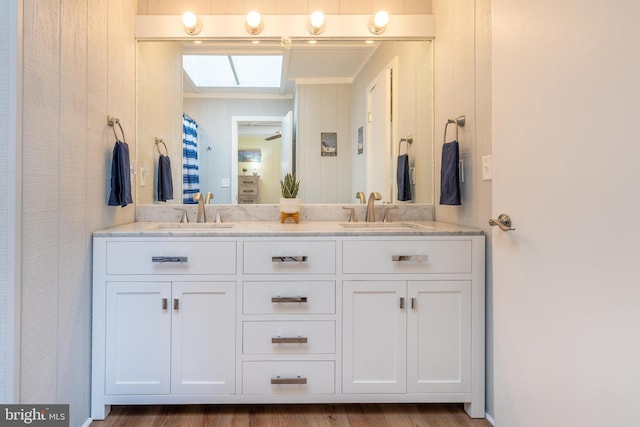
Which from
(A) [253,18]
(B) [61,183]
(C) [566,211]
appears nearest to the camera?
(C) [566,211]

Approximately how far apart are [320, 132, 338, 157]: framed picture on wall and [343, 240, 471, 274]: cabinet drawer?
2.86 feet

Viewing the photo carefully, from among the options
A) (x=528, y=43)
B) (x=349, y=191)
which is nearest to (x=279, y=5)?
(x=349, y=191)

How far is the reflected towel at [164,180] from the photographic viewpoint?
7.41 ft

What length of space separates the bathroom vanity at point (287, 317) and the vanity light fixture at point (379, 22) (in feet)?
4.44

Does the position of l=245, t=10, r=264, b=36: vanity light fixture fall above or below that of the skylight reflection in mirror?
above

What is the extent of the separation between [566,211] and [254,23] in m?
1.98

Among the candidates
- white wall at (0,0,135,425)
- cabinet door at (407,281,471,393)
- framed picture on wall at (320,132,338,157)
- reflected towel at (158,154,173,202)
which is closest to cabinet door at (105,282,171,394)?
white wall at (0,0,135,425)

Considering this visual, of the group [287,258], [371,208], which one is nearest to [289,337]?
[287,258]

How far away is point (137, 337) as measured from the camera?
1.62 m

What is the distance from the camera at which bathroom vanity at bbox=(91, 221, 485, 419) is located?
5.32 feet

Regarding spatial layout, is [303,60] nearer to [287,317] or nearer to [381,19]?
[381,19]

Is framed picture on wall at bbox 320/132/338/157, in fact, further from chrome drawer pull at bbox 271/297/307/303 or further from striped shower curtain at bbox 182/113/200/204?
chrome drawer pull at bbox 271/297/307/303

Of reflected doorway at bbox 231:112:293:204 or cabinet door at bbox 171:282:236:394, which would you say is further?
reflected doorway at bbox 231:112:293:204

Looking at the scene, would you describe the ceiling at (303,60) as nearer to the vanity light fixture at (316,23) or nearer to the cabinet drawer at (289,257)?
the vanity light fixture at (316,23)
